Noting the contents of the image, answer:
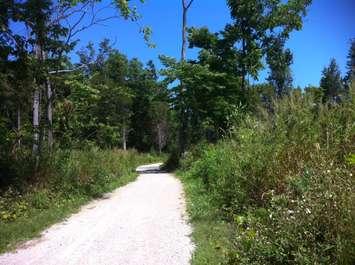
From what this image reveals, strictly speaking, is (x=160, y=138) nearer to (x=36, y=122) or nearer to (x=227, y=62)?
(x=227, y=62)

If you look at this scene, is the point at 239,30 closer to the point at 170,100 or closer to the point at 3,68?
the point at 170,100

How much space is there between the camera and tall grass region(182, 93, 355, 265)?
613cm

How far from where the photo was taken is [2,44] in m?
16.1

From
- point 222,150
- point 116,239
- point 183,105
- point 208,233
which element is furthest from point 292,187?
point 183,105

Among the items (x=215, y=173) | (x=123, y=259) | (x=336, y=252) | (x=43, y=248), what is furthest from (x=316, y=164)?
(x=215, y=173)

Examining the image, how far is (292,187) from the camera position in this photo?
27.3 ft

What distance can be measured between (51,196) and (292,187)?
8.66 metres

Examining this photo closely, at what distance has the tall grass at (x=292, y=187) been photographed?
6.13m

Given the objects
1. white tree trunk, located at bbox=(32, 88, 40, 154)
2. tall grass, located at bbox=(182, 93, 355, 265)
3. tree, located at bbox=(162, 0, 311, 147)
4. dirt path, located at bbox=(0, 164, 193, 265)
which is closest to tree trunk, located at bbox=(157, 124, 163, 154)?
tree, located at bbox=(162, 0, 311, 147)

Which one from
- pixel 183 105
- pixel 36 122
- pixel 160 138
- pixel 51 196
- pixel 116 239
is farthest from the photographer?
pixel 160 138

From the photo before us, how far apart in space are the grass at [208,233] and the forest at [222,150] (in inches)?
1.7

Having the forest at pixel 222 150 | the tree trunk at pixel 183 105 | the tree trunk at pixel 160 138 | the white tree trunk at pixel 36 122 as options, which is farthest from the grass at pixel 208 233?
the tree trunk at pixel 160 138

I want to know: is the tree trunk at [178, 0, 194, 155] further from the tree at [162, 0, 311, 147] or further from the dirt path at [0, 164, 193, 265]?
the dirt path at [0, 164, 193, 265]

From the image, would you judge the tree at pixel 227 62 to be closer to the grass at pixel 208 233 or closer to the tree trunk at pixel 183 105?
the tree trunk at pixel 183 105
